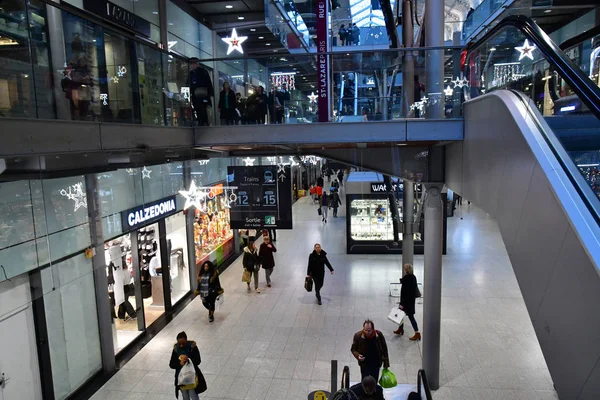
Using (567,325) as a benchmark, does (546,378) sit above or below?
below

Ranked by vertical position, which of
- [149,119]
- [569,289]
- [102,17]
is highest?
[102,17]

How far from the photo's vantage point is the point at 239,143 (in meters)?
7.00

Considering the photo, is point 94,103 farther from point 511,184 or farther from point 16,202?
point 511,184

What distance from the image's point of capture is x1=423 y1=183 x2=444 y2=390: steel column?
23.5 ft

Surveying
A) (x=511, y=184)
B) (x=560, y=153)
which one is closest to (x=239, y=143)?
(x=511, y=184)

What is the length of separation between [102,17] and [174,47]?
329cm

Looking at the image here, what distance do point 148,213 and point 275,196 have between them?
8.63 ft

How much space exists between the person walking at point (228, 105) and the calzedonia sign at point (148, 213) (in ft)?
8.65

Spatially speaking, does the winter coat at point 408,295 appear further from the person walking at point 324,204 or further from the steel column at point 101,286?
the person walking at point 324,204

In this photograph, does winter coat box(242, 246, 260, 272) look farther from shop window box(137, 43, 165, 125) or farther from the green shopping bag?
the green shopping bag

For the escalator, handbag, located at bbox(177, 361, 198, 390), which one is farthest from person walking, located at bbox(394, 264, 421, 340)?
handbag, located at bbox(177, 361, 198, 390)

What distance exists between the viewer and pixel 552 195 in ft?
8.64

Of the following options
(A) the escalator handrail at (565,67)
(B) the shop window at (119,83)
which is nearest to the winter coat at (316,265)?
(B) the shop window at (119,83)

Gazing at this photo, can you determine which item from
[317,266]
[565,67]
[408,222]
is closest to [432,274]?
[408,222]
